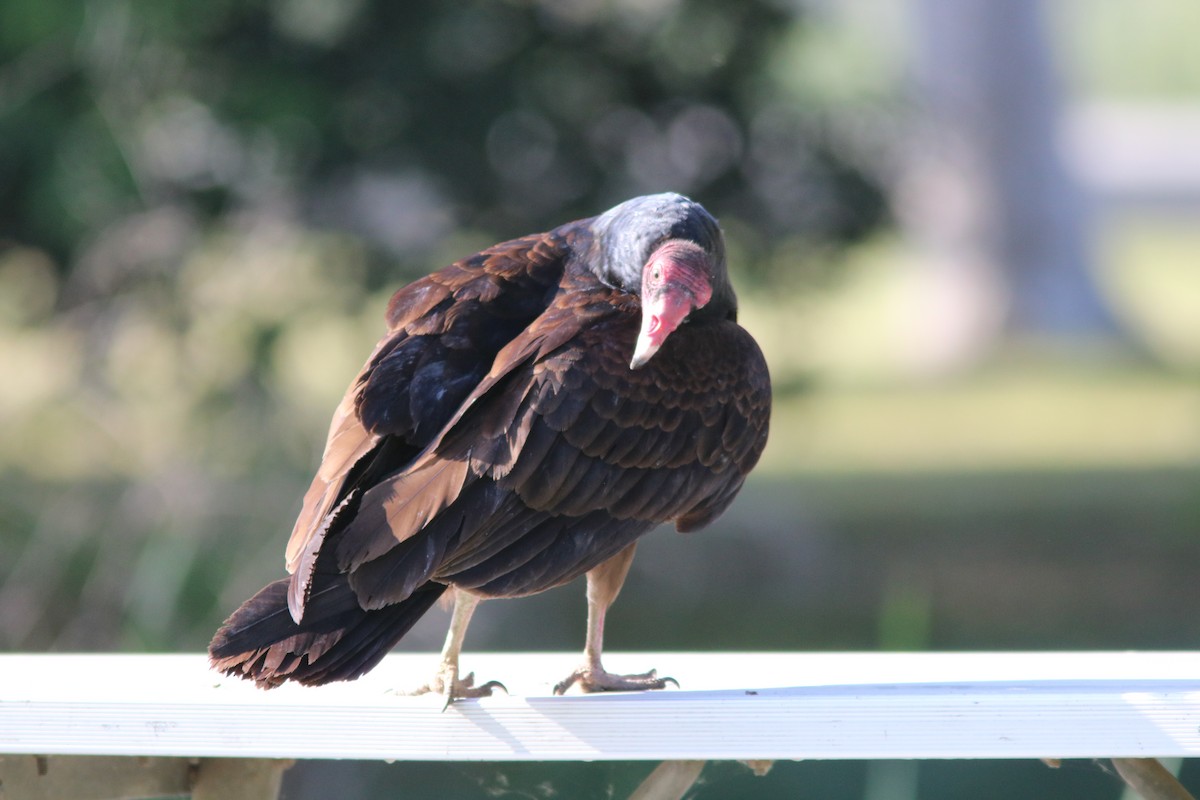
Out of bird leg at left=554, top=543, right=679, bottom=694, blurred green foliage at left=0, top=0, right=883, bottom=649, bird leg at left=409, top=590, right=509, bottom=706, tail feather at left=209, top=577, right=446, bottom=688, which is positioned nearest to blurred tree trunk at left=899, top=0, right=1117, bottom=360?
blurred green foliage at left=0, top=0, right=883, bottom=649

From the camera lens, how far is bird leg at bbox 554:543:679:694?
2.62 metres

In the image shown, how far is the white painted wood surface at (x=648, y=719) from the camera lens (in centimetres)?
217

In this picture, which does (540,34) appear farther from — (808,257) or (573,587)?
(573,587)

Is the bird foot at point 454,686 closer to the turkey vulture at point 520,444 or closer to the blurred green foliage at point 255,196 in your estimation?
the turkey vulture at point 520,444

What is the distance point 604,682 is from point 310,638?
1.93ft

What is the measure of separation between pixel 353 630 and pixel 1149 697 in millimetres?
1213

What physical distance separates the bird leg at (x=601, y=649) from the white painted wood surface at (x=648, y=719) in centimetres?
11

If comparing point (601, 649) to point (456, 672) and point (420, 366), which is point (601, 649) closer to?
point (456, 672)

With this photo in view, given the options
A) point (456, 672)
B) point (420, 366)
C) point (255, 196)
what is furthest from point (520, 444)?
point (255, 196)

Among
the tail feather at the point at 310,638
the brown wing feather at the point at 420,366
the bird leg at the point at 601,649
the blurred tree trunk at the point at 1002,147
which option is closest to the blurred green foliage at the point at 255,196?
the brown wing feather at the point at 420,366

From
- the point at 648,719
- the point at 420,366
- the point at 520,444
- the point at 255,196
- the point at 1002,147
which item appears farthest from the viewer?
the point at 1002,147

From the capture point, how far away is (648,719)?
226cm

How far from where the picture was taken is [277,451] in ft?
18.3

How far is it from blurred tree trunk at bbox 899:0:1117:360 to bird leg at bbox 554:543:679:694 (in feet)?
23.7
